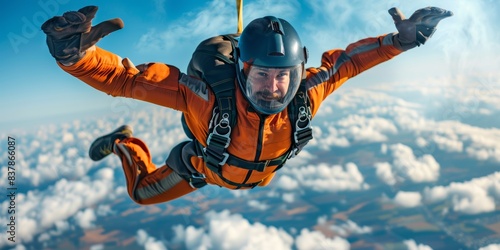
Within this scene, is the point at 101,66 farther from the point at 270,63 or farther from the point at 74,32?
the point at 270,63

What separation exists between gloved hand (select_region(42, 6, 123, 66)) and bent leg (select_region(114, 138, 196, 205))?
3.03 meters

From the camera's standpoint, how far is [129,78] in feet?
13.7

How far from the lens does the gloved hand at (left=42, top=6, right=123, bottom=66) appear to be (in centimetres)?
340

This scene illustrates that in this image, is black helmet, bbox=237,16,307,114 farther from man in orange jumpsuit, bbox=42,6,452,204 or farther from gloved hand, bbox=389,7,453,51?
gloved hand, bbox=389,7,453,51

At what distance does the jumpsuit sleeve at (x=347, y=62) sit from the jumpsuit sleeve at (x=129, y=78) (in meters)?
1.46

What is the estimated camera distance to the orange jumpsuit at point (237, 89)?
4.06m

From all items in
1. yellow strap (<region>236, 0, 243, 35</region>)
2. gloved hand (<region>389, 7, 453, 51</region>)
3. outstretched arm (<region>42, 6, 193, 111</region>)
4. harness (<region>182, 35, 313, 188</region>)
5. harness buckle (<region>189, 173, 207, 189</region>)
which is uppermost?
yellow strap (<region>236, 0, 243, 35</region>)

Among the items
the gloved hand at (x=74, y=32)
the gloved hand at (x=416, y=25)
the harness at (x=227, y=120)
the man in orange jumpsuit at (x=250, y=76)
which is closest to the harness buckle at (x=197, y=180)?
the man in orange jumpsuit at (x=250, y=76)

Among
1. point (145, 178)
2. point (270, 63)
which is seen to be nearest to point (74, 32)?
point (270, 63)

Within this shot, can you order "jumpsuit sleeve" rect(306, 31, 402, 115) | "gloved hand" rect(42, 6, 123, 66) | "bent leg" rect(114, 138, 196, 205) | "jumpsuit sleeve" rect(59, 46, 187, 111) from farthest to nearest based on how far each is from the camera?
"bent leg" rect(114, 138, 196, 205) < "jumpsuit sleeve" rect(306, 31, 402, 115) < "jumpsuit sleeve" rect(59, 46, 187, 111) < "gloved hand" rect(42, 6, 123, 66)

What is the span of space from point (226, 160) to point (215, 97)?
2.34ft

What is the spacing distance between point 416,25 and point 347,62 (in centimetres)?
82

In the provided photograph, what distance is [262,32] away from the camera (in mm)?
4258

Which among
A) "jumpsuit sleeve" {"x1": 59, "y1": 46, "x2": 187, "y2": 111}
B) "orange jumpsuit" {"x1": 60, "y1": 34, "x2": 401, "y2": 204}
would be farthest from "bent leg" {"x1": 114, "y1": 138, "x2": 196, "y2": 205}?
"jumpsuit sleeve" {"x1": 59, "y1": 46, "x2": 187, "y2": 111}
